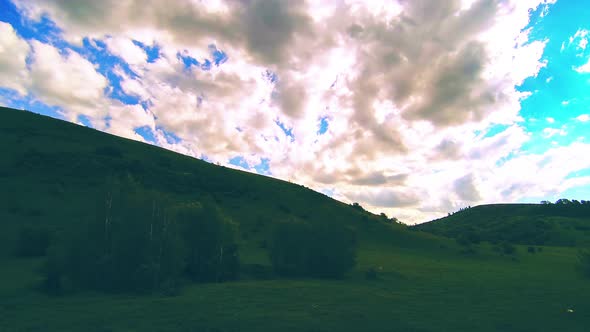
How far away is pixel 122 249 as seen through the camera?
90.9ft

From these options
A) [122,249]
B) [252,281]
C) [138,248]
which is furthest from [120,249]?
[252,281]

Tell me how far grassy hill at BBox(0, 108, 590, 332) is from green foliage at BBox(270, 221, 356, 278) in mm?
2232

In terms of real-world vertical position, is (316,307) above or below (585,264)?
below

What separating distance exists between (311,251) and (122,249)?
69.7 feet

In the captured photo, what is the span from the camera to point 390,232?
8206 cm

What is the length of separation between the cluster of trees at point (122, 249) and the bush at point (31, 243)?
1388cm

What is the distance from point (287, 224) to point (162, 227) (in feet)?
55.5

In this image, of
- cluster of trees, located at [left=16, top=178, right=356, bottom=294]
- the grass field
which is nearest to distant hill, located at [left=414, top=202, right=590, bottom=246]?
the grass field

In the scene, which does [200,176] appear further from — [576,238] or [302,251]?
[576,238]

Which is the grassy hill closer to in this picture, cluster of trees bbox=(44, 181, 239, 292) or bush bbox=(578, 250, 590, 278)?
bush bbox=(578, 250, 590, 278)

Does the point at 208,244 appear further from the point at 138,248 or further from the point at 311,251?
the point at 311,251

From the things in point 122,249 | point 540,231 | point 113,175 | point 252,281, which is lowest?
point 252,281

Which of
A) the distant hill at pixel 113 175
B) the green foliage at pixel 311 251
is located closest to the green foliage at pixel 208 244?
the green foliage at pixel 311 251

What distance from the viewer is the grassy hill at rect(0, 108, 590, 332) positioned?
20266 mm
